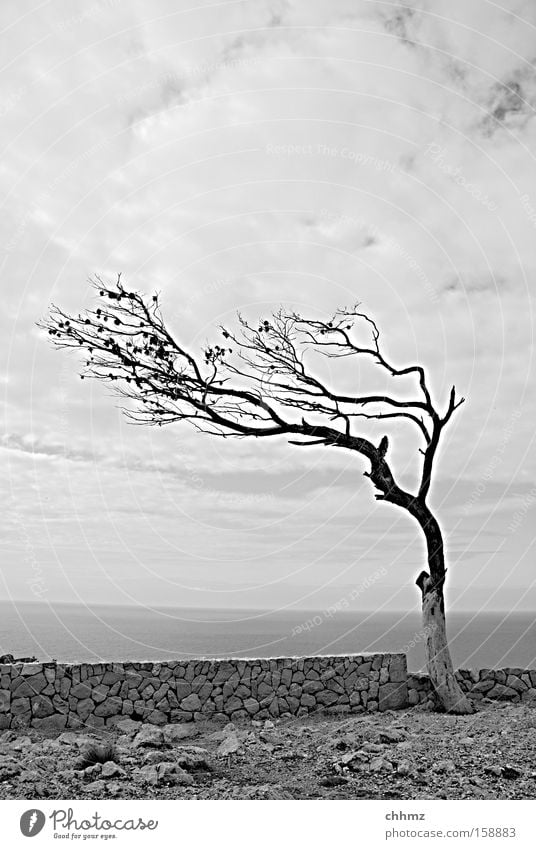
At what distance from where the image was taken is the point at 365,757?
362 inches

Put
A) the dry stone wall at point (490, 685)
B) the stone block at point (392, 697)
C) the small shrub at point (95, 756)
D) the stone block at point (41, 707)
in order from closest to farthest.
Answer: the small shrub at point (95, 756) < the stone block at point (41, 707) < the stone block at point (392, 697) < the dry stone wall at point (490, 685)

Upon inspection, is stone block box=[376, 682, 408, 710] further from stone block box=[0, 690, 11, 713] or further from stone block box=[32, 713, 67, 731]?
stone block box=[0, 690, 11, 713]

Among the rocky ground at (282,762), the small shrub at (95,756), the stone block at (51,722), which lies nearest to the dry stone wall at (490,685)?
the rocky ground at (282,762)

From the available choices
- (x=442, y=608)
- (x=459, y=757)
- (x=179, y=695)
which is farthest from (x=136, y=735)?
(x=442, y=608)

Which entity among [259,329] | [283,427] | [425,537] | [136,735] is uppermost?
[259,329]

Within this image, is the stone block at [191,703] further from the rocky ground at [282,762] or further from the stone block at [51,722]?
the stone block at [51,722]

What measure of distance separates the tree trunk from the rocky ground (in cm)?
141

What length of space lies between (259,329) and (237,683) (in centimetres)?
679

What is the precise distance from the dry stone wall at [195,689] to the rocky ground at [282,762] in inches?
16.1

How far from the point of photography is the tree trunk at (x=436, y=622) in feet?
43.6

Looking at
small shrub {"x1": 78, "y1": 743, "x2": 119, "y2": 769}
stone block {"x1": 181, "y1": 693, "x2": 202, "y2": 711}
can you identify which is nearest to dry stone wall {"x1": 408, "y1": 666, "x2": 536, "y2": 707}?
stone block {"x1": 181, "y1": 693, "x2": 202, "y2": 711}

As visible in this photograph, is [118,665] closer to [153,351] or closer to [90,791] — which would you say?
[90,791]

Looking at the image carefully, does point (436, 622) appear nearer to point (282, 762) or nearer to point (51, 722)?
point (282, 762)
